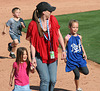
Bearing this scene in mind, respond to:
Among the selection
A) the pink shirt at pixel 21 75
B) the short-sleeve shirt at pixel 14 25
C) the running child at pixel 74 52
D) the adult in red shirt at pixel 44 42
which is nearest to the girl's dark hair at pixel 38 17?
the adult in red shirt at pixel 44 42

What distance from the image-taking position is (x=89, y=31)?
1521 cm

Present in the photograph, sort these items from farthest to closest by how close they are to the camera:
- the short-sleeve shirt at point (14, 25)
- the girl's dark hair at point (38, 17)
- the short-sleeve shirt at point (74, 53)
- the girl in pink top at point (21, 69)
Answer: the short-sleeve shirt at point (14, 25) < the short-sleeve shirt at point (74, 53) < the girl in pink top at point (21, 69) < the girl's dark hair at point (38, 17)

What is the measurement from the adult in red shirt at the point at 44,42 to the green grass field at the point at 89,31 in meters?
4.46

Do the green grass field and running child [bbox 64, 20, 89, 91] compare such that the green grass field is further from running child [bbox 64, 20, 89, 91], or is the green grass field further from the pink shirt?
the pink shirt

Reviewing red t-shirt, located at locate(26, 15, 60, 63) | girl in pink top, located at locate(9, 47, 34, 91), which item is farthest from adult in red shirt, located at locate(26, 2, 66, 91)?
girl in pink top, located at locate(9, 47, 34, 91)

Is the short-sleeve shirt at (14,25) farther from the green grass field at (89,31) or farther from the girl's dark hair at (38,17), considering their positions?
the girl's dark hair at (38,17)

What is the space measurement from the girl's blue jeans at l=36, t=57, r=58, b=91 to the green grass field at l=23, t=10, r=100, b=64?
442 cm

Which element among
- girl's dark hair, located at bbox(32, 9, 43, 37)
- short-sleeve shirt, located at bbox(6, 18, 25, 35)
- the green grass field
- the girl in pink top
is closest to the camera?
girl's dark hair, located at bbox(32, 9, 43, 37)

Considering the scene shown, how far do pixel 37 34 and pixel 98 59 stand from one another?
4.90 meters

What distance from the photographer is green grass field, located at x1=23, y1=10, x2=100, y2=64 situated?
1171 centimetres

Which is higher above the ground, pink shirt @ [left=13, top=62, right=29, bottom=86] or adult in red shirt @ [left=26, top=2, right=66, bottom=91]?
adult in red shirt @ [left=26, top=2, right=66, bottom=91]

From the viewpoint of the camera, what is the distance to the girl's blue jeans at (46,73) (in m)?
A: 6.41

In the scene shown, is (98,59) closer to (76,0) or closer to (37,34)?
(37,34)

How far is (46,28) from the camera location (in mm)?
6480
